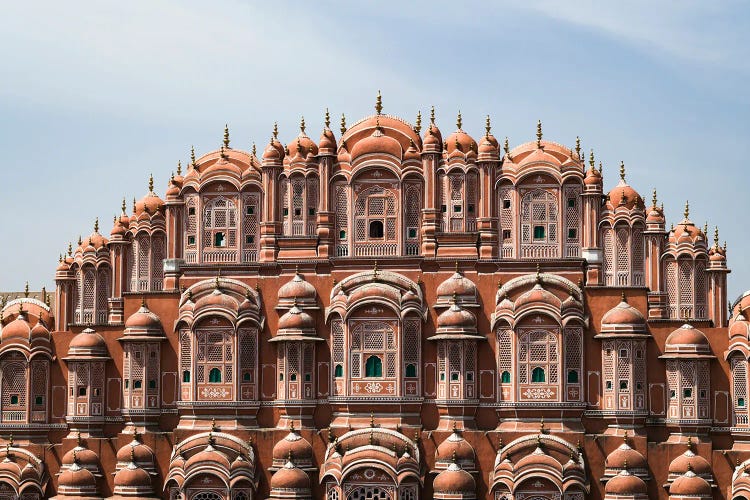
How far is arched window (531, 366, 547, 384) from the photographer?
180ft

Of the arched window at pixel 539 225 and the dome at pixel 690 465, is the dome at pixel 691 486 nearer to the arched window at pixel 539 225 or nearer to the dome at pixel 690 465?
the dome at pixel 690 465

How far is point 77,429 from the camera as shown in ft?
193

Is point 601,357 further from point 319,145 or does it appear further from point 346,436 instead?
point 319,145

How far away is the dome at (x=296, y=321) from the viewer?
5600 centimetres

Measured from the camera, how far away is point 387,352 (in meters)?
55.9

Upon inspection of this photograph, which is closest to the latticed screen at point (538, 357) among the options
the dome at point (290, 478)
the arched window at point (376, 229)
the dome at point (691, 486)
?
the dome at point (691, 486)

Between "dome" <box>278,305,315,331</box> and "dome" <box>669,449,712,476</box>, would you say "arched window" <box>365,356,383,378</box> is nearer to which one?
"dome" <box>278,305,315,331</box>

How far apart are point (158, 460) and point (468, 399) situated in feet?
36.4

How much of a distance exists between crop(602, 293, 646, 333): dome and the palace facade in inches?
2.8

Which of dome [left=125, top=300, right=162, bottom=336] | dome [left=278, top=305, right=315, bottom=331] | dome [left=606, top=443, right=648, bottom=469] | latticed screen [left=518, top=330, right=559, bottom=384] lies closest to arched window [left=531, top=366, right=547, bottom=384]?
latticed screen [left=518, top=330, right=559, bottom=384]

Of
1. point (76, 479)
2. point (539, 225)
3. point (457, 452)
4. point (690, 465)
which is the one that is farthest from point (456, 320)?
point (76, 479)

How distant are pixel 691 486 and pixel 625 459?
2242mm

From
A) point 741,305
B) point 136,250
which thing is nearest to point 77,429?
point 136,250

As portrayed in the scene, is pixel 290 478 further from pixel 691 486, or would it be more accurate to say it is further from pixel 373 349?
pixel 691 486
